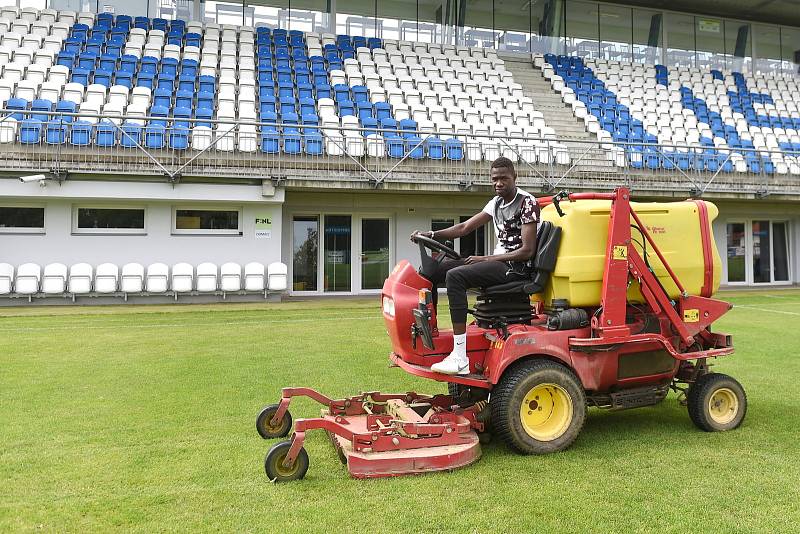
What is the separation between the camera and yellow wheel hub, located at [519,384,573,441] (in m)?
4.16

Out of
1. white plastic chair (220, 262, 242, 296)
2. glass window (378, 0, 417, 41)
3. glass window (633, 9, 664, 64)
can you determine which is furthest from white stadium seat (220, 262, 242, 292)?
glass window (633, 9, 664, 64)

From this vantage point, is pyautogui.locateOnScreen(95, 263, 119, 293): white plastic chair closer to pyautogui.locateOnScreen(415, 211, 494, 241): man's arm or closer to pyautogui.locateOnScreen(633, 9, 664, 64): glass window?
pyautogui.locateOnScreen(415, 211, 494, 241): man's arm

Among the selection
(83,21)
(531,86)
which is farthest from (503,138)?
(83,21)

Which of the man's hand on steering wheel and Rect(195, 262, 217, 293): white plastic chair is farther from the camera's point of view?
Rect(195, 262, 217, 293): white plastic chair

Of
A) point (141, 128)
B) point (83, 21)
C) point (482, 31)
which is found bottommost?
point (141, 128)

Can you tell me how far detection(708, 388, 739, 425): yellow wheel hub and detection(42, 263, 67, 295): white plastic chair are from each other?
13.3 meters

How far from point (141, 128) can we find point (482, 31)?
17.5 metres

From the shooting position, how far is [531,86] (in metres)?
23.1

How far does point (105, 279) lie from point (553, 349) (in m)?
12.2

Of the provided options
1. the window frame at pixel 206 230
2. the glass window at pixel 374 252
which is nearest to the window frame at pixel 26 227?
the window frame at pixel 206 230

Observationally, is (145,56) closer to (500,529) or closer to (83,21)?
(83,21)

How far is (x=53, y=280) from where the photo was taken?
13.1 metres

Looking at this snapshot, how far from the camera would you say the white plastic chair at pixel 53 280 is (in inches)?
515

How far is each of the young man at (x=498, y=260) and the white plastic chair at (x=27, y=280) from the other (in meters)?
12.0
